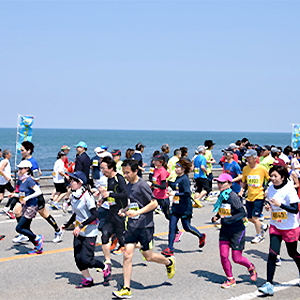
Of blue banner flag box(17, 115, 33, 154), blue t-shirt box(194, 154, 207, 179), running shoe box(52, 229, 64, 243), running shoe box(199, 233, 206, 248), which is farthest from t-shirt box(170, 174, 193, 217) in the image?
blue banner flag box(17, 115, 33, 154)

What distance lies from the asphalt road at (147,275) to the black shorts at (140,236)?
731mm

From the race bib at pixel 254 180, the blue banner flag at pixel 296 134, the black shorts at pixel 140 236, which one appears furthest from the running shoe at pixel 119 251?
the blue banner flag at pixel 296 134

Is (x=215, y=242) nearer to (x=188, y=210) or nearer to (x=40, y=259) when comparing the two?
(x=188, y=210)

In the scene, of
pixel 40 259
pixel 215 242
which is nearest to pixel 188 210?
pixel 215 242

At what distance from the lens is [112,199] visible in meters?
7.58

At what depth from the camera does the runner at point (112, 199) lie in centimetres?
726

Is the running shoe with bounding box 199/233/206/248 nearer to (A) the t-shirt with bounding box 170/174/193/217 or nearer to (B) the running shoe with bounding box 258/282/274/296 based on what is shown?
(A) the t-shirt with bounding box 170/174/193/217

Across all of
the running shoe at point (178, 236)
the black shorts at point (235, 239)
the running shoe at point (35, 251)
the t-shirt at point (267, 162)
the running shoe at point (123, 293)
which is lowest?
the running shoe at point (35, 251)

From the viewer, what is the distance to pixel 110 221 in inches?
300

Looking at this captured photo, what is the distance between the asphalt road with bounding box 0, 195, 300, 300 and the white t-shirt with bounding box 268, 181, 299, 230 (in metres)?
1.02

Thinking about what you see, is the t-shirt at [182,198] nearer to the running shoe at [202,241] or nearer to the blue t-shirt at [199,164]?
the running shoe at [202,241]

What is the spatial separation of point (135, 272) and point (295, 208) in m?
2.91

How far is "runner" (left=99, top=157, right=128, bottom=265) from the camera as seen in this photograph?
286 inches

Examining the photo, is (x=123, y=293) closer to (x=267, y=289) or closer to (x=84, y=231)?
(x=84, y=231)
